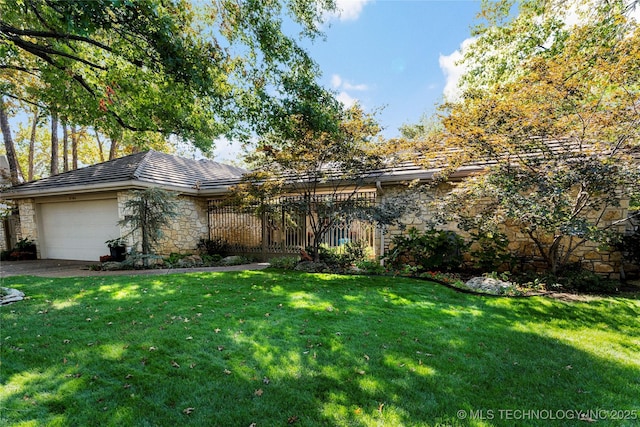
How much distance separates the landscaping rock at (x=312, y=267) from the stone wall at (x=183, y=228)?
4732 mm

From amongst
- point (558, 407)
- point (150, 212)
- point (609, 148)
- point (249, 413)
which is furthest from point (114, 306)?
point (609, 148)

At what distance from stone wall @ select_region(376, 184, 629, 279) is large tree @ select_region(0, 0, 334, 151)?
5.05 meters

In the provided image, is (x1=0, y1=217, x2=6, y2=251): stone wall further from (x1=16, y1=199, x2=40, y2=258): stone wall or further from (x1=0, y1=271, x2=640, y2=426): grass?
(x1=0, y1=271, x2=640, y2=426): grass

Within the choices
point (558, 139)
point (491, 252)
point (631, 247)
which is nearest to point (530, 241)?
point (491, 252)

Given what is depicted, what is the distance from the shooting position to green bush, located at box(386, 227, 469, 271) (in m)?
7.76

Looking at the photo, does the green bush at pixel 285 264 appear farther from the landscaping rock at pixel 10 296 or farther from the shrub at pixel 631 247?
the shrub at pixel 631 247

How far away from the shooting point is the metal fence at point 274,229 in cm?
925

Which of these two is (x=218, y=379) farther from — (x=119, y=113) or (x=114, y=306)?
(x=119, y=113)

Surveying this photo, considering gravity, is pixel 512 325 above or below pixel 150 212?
below

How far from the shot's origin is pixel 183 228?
11062mm

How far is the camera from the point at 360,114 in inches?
298

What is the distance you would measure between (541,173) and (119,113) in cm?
1180

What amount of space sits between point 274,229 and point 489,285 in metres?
7.42

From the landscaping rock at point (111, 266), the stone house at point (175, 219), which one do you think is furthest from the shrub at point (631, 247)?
the landscaping rock at point (111, 266)
